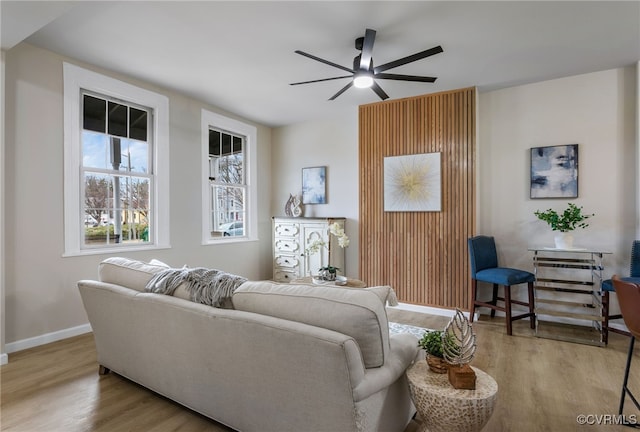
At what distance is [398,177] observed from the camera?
442cm

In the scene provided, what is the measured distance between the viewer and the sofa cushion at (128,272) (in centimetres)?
213

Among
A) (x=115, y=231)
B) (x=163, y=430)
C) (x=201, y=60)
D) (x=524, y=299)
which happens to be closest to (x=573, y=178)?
(x=524, y=299)

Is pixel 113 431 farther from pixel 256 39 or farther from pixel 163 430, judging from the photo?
pixel 256 39

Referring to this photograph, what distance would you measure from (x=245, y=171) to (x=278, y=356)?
14.4 ft

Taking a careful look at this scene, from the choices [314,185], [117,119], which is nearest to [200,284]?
[117,119]

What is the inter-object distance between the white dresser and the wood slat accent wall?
444mm

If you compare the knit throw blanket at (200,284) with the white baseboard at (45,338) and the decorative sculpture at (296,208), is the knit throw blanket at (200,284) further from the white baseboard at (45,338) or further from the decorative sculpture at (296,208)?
the decorative sculpture at (296,208)

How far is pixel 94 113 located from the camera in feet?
11.5

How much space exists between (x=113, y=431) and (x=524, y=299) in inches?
163

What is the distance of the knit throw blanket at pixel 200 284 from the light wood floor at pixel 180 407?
0.76m

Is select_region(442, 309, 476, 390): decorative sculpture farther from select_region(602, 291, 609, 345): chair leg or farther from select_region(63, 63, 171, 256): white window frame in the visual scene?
select_region(63, 63, 171, 256): white window frame

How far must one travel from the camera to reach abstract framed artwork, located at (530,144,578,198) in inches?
142

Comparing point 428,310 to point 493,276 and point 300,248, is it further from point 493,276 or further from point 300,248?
point 300,248

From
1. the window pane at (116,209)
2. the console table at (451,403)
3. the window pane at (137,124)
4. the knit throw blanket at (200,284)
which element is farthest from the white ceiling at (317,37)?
the console table at (451,403)
